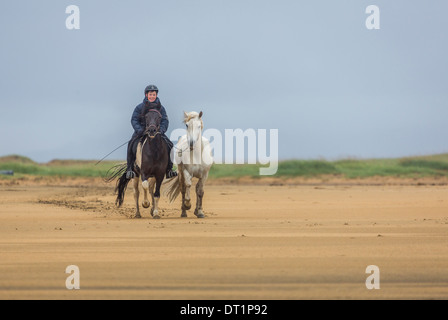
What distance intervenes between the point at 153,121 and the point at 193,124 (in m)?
0.85

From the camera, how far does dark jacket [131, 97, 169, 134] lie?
794 inches

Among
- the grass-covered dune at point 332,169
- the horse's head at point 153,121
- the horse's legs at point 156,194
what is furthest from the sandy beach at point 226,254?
the grass-covered dune at point 332,169

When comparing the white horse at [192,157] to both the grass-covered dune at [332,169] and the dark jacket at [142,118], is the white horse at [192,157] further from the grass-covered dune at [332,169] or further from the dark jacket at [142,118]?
the grass-covered dune at [332,169]

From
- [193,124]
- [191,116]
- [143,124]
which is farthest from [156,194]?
[191,116]

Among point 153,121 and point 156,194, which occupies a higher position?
point 153,121

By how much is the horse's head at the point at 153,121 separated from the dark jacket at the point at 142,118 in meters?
0.32

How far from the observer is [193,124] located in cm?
1948

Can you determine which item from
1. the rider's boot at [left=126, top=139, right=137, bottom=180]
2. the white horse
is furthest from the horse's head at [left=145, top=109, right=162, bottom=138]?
the rider's boot at [left=126, top=139, right=137, bottom=180]

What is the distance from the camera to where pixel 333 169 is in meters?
50.8

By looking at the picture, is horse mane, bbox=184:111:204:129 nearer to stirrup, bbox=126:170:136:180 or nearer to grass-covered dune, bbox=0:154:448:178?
stirrup, bbox=126:170:136:180

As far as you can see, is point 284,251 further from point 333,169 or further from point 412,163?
point 412,163

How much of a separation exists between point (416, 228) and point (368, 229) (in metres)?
0.84

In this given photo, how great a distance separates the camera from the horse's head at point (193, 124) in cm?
1948

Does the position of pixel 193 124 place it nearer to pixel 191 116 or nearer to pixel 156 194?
pixel 191 116
